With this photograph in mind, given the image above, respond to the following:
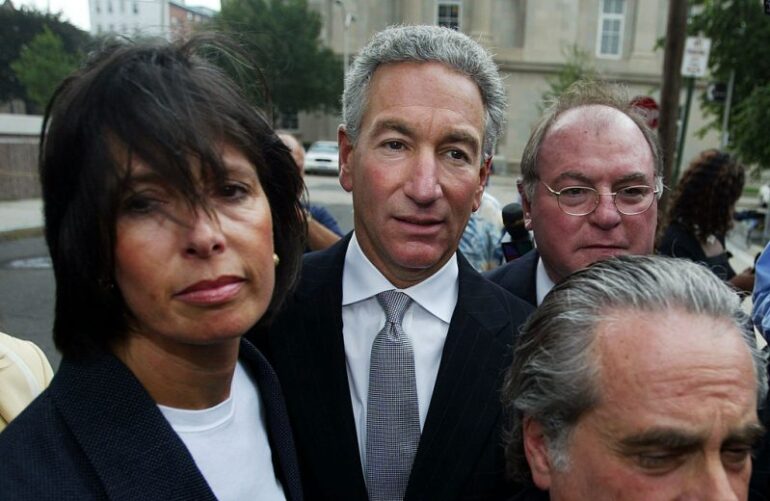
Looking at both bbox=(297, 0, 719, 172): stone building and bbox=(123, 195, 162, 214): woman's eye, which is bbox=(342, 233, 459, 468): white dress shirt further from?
bbox=(297, 0, 719, 172): stone building

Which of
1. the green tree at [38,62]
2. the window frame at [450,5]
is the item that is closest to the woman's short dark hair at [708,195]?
the green tree at [38,62]

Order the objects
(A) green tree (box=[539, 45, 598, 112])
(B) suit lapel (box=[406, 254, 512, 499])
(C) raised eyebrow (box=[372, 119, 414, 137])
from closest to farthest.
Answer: (B) suit lapel (box=[406, 254, 512, 499]), (C) raised eyebrow (box=[372, 119, 414, 137]), (A) green tree (box=[539, 45, 598, 112])

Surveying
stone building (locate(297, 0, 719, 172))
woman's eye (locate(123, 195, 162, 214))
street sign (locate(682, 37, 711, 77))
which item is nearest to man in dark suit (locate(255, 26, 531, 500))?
woman's eye (locate(123, 195, 162, 214))

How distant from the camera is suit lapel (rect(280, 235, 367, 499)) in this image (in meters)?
1.53

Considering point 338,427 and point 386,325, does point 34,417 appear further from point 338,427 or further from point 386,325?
point 386,325

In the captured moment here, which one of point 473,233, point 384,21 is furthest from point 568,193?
point 384,21

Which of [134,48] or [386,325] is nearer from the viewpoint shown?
[134,48]

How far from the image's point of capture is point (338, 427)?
1555 mm

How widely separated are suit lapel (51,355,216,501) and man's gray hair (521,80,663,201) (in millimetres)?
1422

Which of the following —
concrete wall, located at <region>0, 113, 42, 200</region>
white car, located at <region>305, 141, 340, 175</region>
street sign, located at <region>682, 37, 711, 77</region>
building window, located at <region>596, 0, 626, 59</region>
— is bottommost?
white car, located at <region>305, 141, 340, 175</region>

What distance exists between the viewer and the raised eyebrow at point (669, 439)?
3.80 ft

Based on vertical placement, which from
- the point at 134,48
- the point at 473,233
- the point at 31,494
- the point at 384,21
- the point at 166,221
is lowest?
the point at 473,233

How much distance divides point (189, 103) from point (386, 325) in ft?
2.64

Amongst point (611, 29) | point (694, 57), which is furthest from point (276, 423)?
point (611, 29)
